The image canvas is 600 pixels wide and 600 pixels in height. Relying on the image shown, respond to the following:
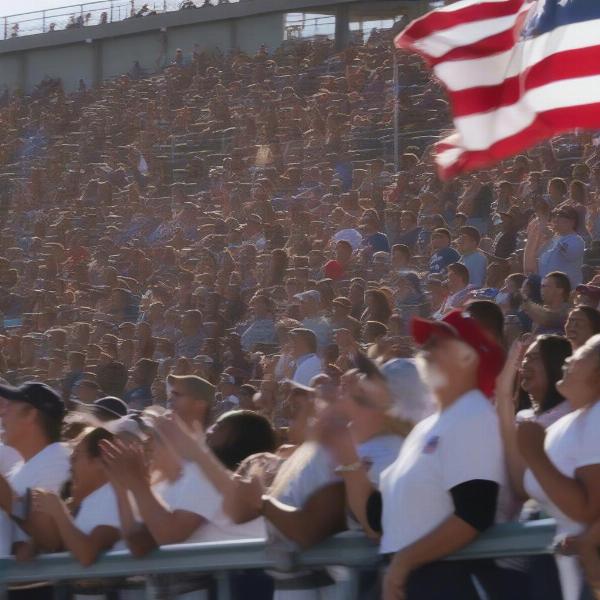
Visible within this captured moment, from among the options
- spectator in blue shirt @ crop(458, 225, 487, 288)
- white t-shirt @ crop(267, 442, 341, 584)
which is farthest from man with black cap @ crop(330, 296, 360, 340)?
→ white t-shirt @ crop(267, 442, 341, 584)

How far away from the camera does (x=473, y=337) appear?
14.6 feet

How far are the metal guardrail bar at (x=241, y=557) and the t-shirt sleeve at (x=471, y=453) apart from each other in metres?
0.16

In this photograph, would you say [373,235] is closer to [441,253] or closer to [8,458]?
[441,253]

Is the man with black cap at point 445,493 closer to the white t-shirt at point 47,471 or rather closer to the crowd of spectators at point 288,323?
the crowd of spectators at point 288,323

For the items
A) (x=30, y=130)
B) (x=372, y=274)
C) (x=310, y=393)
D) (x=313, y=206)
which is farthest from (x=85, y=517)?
(x=30, y=130)

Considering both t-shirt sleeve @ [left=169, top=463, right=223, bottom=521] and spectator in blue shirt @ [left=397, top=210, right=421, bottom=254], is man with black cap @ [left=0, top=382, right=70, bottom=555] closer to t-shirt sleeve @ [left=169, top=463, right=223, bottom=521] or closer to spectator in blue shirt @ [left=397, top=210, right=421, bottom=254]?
t-shirt sleeve @ [left=169, top=463, right=223, bottom=521]

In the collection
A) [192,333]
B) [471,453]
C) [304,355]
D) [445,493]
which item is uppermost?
[471,453]

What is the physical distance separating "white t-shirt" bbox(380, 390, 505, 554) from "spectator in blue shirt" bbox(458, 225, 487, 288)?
639 cm

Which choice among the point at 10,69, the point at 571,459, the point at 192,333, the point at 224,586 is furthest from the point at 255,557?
the point at 10,69

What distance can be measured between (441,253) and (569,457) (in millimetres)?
7009

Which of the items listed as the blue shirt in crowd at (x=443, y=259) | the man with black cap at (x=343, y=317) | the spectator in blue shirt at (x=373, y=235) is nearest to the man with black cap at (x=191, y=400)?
the man with black cap at (x=343, y=317)

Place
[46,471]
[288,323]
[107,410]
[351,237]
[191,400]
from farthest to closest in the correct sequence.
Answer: [351,237]
[288,323]
[107,410]
[46,471]
[191,400]

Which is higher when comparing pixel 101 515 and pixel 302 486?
pixel 302 486

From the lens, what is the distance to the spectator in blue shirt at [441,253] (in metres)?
11.0
